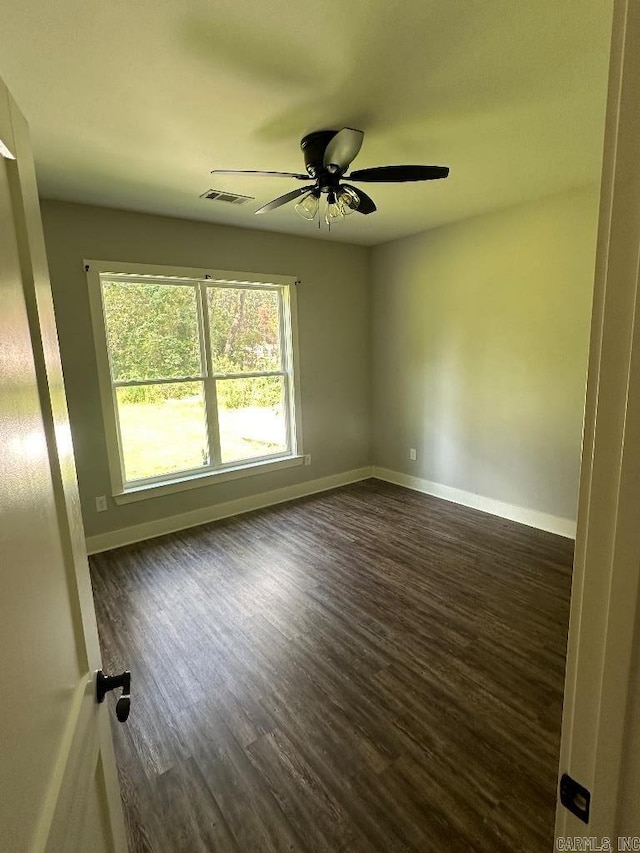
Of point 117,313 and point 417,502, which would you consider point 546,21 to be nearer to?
point 117,313

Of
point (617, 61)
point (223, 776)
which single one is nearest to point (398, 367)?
point (223, 776)

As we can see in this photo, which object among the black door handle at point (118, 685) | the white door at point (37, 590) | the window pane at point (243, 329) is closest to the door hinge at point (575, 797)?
the white door at point (37, 590)

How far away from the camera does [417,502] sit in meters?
4.22

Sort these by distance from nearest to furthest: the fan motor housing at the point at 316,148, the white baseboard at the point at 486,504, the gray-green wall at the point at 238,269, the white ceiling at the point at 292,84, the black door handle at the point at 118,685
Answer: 1. the black door handle at the point at 118,685
2. the white ceiling at the point at 292,84
3. the fan motor housing at the point at 316,148
4. the gray-green wall at the point at 238,269
5. the white baseboard at the point at 486,504

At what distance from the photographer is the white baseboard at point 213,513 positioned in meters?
3.41

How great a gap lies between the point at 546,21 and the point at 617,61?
1.46m

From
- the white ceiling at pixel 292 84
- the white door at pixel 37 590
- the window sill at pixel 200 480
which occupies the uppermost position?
the white ceiling at pixel 292 84

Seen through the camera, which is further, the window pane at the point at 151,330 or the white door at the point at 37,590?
the window pane at the point at 151,330

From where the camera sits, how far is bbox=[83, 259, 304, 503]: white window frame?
321 centimetres

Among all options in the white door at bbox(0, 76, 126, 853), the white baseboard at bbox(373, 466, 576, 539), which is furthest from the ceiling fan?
the white baseboard at bbox(373, 466, 576, 539)

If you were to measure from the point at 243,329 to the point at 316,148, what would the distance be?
2.08 metres

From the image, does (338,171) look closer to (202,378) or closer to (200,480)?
(202,378)

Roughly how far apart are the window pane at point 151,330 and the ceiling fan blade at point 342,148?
2.00m

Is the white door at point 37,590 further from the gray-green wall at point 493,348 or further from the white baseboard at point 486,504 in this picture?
the gray-green wall at point 493,348
